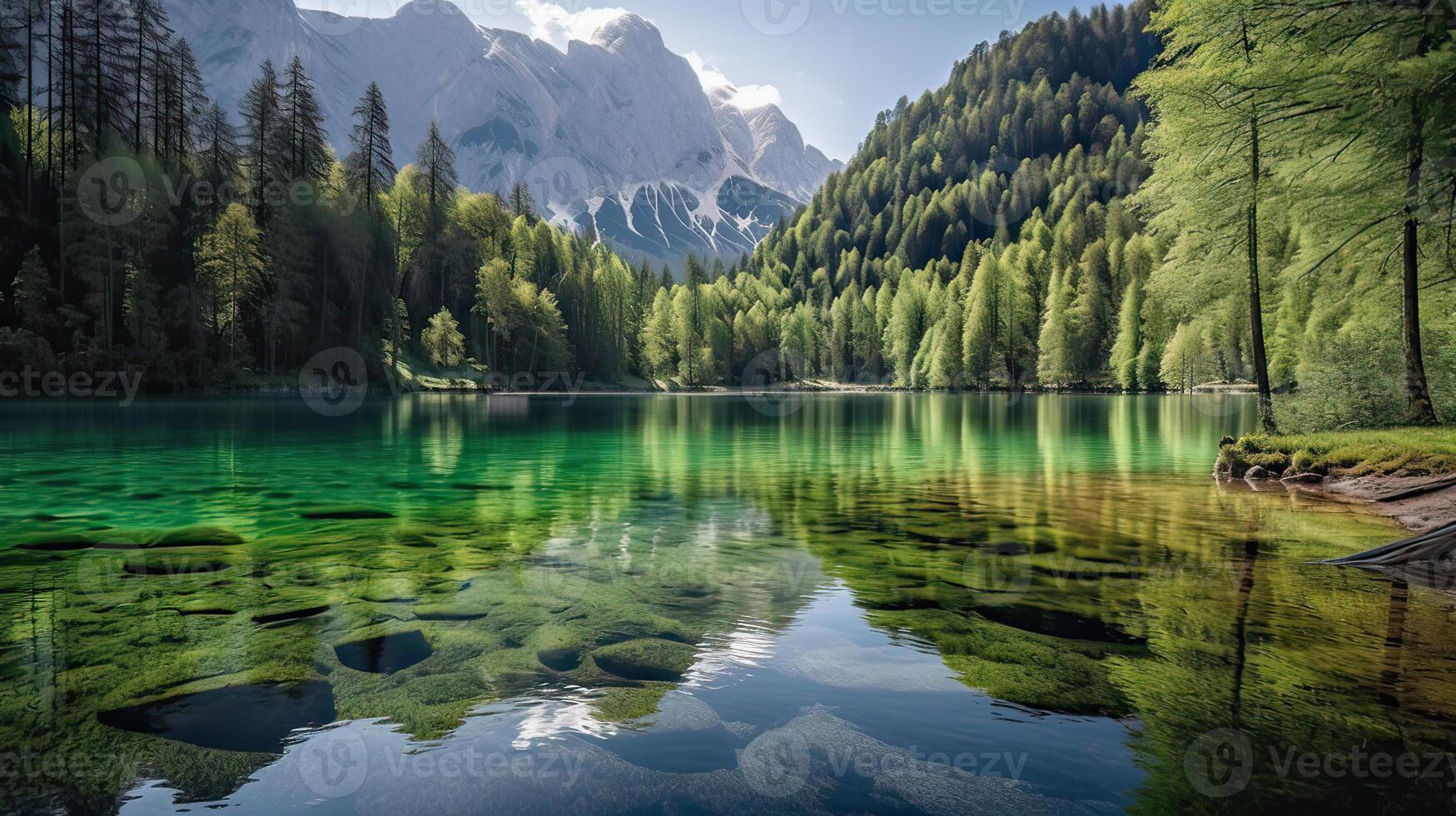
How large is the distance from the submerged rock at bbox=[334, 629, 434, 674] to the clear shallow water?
47 mm

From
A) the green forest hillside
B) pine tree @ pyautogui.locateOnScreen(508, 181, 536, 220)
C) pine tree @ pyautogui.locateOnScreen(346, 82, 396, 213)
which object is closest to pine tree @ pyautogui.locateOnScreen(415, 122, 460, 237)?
the green forest hillside

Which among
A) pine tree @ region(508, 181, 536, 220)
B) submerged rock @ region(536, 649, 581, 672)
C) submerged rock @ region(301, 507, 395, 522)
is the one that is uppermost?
pine tree @ region(508, 181, 536, 220)

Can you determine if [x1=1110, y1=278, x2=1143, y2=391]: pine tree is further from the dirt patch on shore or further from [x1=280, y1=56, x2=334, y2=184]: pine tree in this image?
[x1=280, y1=56, x2=334, y2=184]: pine tree

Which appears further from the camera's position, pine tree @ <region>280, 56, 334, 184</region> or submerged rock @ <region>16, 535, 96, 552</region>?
pine tree @ <region>280, 56, 334, 184</region>

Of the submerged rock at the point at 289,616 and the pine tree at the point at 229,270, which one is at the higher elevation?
the pine tree at the point at 229,270

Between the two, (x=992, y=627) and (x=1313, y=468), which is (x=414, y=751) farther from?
(x=1313, y=468)

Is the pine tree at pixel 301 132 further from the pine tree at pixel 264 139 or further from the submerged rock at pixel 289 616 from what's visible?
the submerged rock at pixel 289 616

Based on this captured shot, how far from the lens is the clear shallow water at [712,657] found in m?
4.81

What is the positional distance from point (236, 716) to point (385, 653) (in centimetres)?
152

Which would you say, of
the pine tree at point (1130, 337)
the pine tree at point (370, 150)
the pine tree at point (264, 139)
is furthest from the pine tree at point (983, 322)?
the pine tree at point (264, 139)

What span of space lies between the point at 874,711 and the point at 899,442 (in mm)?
28795

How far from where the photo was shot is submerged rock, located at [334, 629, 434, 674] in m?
6.77

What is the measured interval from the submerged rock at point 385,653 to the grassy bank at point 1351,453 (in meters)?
19.2

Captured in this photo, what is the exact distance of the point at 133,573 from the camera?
10.1 meters
